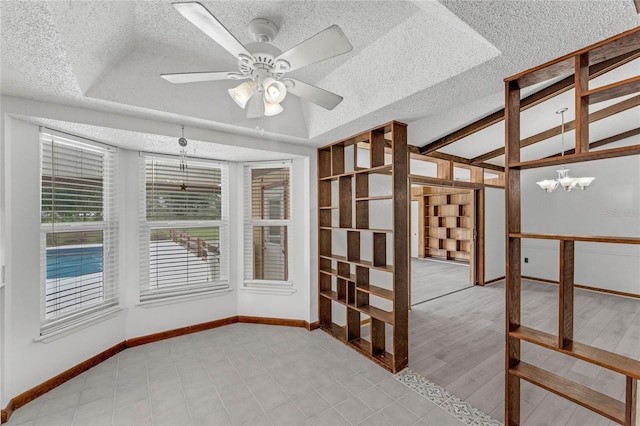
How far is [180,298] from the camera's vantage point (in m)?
3.24

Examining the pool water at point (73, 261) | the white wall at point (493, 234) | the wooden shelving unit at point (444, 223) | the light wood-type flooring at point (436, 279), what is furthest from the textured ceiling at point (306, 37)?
the wooden shelving unit at point (444, 223)

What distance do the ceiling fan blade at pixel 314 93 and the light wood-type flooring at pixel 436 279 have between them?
3737mm

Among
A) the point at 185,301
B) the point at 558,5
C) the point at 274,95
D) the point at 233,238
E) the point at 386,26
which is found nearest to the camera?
the point at 558,5

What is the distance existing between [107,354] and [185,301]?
2.71 feet

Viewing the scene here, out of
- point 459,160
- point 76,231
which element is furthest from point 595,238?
point 459,160

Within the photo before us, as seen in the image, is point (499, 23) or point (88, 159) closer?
point (499, 23)

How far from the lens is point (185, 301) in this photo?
3287 millimetres

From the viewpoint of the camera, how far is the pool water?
235 centimetres

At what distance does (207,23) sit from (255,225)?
2.71 meters

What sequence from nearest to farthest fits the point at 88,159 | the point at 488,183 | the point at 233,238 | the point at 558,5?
1. the point at 558,5
2. the point at 88,159
3. the point at 233,238
4. the point at 488,183

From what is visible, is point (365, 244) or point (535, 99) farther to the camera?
point (365, 244)

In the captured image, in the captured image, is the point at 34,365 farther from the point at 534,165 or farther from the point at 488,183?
the point at 488,183

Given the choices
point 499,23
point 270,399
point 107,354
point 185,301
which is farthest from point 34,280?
point 499,23

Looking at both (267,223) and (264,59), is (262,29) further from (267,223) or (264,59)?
(267,223)
